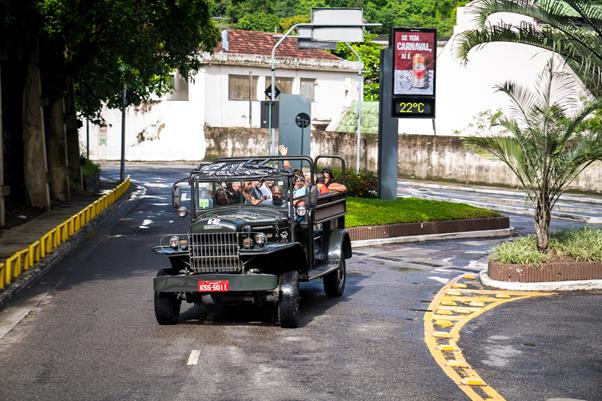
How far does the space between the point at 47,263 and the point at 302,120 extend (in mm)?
19179

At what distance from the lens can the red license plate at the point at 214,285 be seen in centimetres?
1395

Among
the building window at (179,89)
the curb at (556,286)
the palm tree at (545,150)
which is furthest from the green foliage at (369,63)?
the curb at (556,286)

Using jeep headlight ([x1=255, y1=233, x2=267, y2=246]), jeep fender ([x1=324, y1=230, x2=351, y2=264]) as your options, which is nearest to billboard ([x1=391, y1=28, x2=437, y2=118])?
jeep fender ([x1=324, y1=230, x2=351, y2=264])

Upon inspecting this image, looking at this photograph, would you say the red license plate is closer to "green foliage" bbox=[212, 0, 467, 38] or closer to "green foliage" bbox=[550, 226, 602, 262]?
"green foliage" bbox=[550, 226, 602, 262]

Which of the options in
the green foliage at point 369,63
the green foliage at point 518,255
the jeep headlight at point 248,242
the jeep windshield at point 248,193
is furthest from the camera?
the green foliage at point 369,63

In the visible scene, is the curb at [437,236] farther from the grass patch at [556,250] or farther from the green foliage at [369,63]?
the green foliage at [369,63]

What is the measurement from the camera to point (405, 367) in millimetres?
11820

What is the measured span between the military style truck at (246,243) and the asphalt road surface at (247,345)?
489 millimetres

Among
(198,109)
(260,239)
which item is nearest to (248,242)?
(260,239)

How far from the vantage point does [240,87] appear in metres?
73.6

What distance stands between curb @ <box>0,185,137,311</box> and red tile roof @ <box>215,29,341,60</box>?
43594mm

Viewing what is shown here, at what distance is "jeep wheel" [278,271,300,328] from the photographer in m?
13.9

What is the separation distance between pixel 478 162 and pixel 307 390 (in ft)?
141

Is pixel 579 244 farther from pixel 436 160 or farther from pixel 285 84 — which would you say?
pixel 285 84
